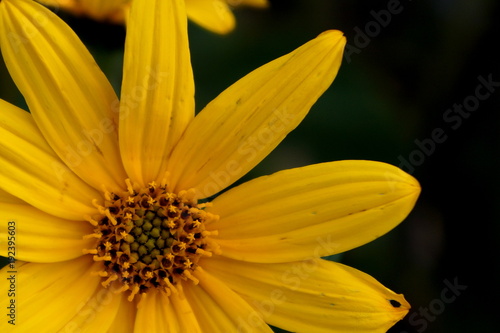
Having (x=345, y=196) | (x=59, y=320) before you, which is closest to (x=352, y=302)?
(x=345, y=196)

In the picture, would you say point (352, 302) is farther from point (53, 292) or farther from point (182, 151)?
point (53, 292)

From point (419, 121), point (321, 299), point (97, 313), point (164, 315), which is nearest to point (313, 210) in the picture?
point (321, 299)

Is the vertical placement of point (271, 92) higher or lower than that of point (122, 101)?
lower

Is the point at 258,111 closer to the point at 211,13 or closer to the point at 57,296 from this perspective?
the point at 211,13

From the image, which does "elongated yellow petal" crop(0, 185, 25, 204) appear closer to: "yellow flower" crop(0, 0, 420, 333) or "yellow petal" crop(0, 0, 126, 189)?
"yellow flower" crop(0, 0, 420, 333)

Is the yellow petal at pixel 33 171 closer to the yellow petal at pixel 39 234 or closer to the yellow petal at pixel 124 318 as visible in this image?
the yellow petal at pixel 39 234
